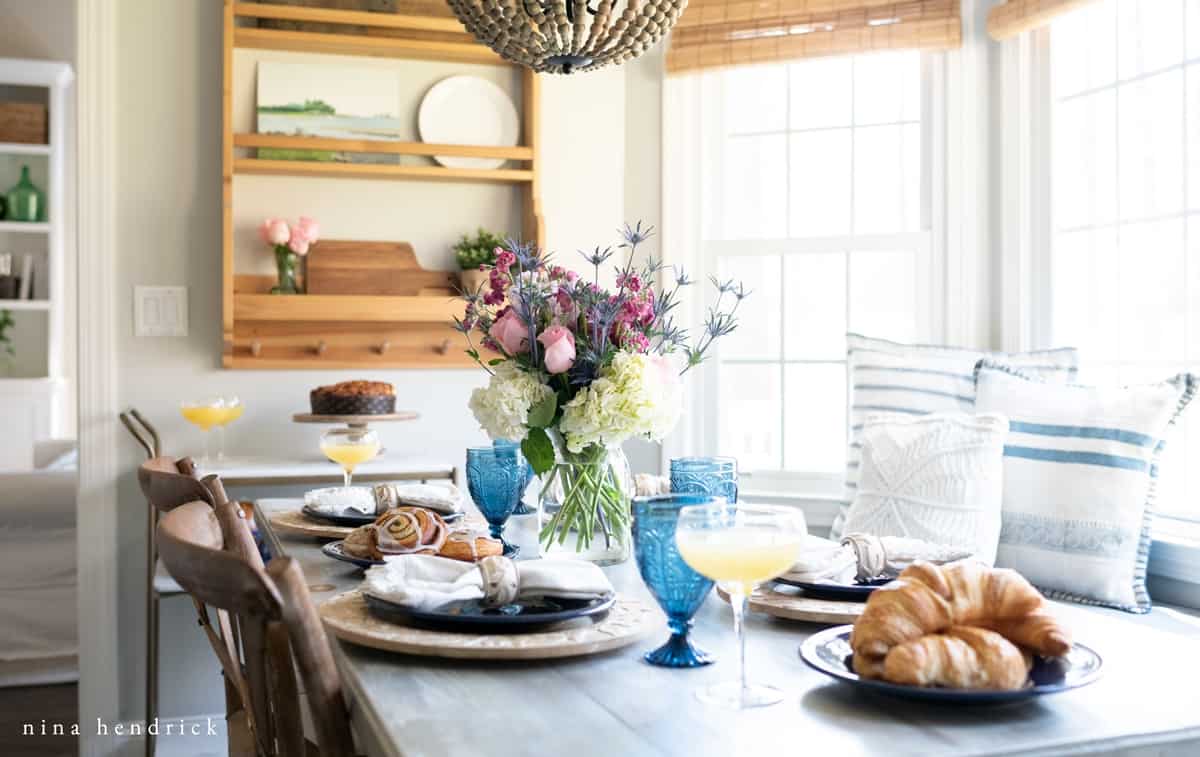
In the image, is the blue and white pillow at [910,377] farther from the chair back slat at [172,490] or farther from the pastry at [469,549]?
the chair back slat at [172,490]

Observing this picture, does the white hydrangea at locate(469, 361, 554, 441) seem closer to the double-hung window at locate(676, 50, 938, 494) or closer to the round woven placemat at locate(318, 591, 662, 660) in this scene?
the round woven placemat at locate(318, 591, 662, 660)

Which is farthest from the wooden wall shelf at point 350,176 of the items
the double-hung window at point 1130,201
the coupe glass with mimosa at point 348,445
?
the double-hung window at point 1130,201

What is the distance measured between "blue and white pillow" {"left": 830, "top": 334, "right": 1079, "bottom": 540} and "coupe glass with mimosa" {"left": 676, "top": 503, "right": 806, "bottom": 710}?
197 centimetres

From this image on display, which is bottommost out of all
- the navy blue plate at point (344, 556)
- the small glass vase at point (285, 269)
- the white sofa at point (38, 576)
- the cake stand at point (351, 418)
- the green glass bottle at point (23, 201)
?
the white sofa at point (38, 576)

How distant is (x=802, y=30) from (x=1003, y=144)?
0.69m

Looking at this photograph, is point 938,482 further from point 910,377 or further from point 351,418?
point 351,418

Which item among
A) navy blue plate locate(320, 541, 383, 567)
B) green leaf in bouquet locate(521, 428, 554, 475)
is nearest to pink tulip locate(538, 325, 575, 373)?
green leaf in bouquet locate(521, 428, 554, 475)

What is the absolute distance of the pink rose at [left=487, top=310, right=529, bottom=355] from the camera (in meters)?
1.72

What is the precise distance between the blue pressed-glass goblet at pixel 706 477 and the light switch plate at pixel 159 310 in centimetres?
212

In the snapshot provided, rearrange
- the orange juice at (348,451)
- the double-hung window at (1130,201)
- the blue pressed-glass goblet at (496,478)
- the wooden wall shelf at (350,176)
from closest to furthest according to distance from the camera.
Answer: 1. the blue pressed-glass goblet at (496,478)
2. the orange juice at (348,451)
3. the double-hung window at (1130,201)
4. the wooden wall shelf at (350,176)

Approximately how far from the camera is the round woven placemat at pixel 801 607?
1.41 m

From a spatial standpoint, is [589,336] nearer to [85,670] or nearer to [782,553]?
[782,553]

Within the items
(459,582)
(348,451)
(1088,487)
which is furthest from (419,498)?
(1088,487)

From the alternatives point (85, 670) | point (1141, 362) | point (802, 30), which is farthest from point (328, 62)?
point (1141, 362)
